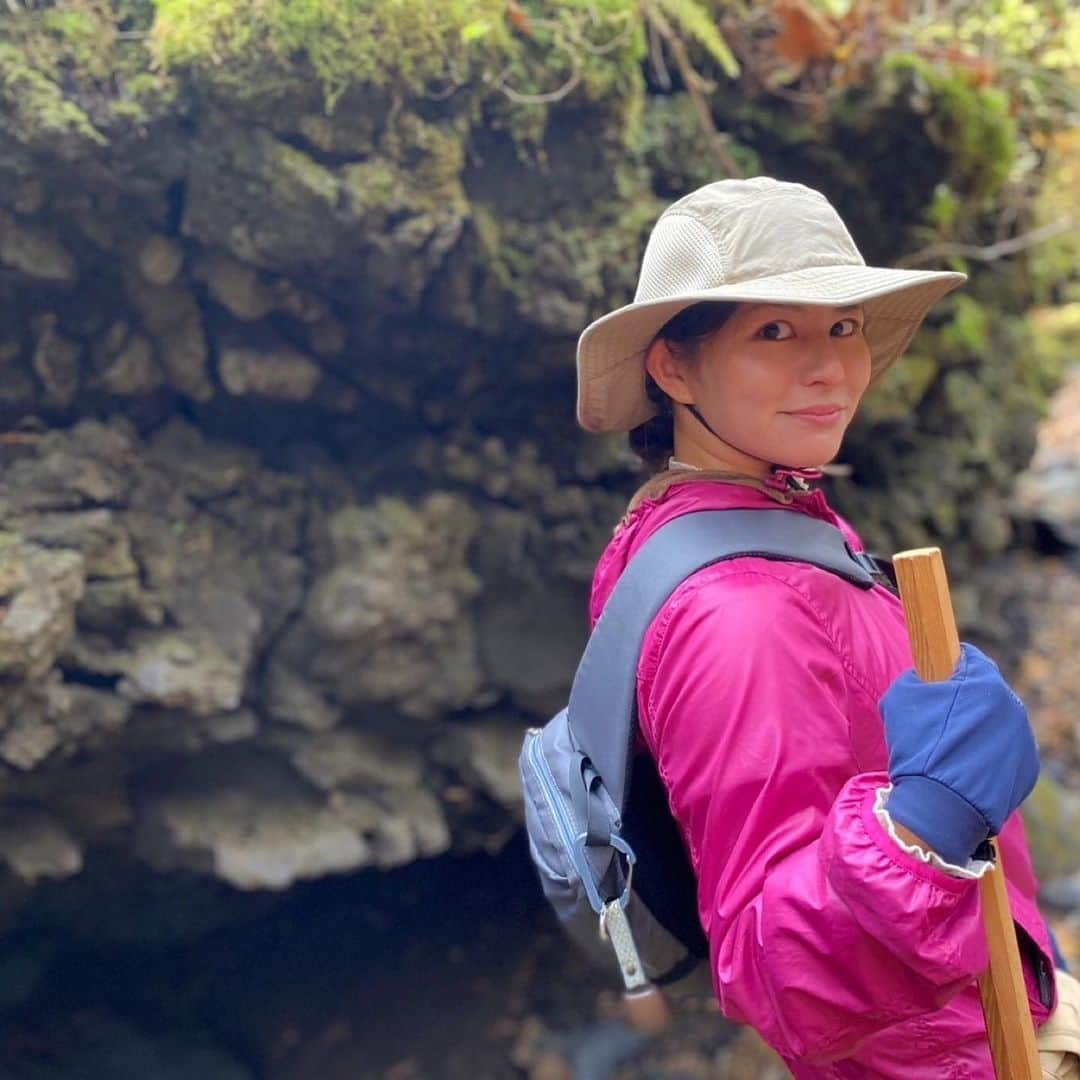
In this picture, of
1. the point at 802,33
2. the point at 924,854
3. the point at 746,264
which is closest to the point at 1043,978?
the point at 924,854

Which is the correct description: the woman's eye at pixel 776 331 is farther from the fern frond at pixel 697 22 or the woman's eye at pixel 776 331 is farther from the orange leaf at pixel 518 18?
the fern frond at pixel 697 22

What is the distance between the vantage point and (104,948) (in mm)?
4160

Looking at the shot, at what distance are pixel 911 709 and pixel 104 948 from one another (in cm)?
404

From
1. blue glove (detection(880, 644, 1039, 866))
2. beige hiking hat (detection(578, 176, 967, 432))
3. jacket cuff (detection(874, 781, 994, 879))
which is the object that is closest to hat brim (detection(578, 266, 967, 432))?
beige hiking hat (detection(578, 176, 967, 432))

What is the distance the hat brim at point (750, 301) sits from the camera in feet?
4.80

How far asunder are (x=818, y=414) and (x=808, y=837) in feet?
2.27

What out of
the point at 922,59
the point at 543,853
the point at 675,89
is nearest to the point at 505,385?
the point at 675,89

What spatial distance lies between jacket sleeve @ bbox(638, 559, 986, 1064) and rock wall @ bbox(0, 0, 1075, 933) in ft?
6.77

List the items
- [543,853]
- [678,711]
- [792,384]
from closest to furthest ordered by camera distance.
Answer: [678,711] → [792,384] → [543,853]

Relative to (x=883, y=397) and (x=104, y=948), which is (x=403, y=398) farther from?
(x=104, y=948)

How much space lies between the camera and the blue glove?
3.87 ft

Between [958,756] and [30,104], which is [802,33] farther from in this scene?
[958,756]

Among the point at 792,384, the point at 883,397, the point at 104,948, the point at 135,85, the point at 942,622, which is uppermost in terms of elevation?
the point at 135,85

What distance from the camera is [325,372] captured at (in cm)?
365
